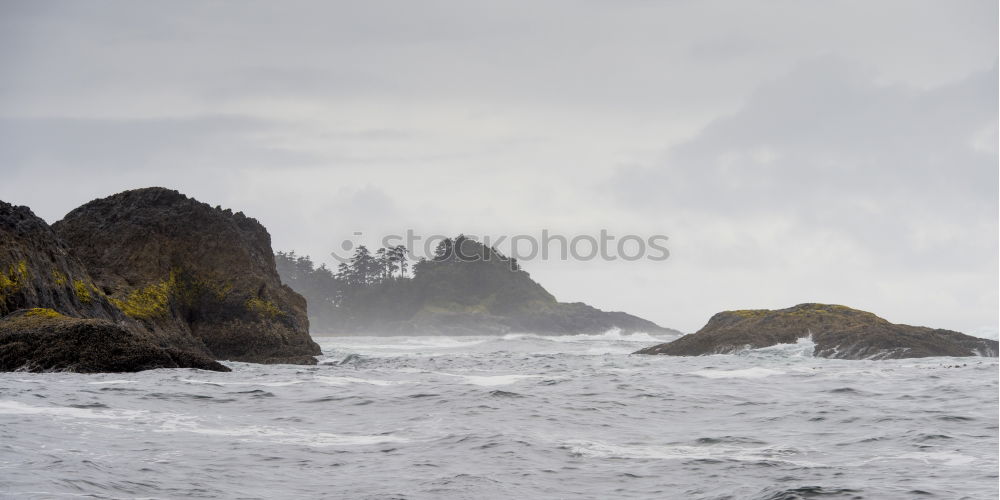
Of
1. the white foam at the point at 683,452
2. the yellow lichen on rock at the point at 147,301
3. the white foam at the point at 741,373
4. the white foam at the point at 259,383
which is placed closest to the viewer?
the white foam at the point at 683,452

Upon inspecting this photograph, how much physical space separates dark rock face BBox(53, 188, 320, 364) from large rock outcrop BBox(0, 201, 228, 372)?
6.13 ft

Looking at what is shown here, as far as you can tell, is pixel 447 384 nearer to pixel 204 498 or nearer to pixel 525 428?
pixel 525 428

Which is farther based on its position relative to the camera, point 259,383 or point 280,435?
point 259,383

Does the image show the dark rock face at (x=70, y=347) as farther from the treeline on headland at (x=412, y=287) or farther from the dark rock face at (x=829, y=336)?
the treeline on headland at (x=412, y=287)

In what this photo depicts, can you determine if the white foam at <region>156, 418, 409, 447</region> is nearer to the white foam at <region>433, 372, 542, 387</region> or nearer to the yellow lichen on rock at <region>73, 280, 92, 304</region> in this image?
the white foam at <region>433, 372, 542, 387</region>

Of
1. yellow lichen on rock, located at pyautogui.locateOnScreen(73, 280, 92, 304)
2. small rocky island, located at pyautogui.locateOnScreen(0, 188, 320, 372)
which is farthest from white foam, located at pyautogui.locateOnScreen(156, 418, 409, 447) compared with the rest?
yellow lichen on rock, located at pyautogui.locateOnScreen(73, 280, 92, 304)

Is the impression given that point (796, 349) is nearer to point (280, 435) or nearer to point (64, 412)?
point (280, 435)

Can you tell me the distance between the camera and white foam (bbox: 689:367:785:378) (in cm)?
2189

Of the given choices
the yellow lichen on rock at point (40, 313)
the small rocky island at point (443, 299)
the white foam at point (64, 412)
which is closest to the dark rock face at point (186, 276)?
the yellow lichen on rock at point (40, 313)

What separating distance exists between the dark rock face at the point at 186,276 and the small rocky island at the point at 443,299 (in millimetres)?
77131

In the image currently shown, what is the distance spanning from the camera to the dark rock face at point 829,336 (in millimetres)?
29766

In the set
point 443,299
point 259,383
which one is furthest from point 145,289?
point 443,299

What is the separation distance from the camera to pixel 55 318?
19.0m

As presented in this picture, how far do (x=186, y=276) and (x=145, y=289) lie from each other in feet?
8.03
